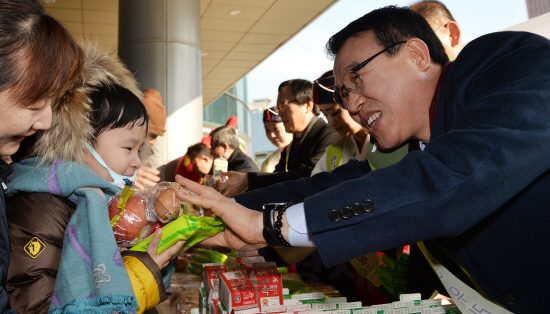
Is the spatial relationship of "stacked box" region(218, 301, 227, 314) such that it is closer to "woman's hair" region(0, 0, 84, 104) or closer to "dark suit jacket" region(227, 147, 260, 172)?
"woman's hair" region(0, 0, 84, 104)

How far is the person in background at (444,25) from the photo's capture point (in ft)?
7.90

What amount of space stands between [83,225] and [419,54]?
1.36 meters

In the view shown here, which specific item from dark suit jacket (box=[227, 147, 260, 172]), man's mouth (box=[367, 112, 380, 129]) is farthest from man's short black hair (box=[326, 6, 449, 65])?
dark suit jacket (box=[227, 147, 260, 172])

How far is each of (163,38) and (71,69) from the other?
416 cm

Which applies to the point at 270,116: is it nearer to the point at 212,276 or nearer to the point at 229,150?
the point at 229,150

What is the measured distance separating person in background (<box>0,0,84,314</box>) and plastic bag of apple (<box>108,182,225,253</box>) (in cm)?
35

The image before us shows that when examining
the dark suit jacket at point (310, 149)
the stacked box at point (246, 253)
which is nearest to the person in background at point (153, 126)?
the dark suit jacket at point (310, 149)

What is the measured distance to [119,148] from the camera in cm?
155

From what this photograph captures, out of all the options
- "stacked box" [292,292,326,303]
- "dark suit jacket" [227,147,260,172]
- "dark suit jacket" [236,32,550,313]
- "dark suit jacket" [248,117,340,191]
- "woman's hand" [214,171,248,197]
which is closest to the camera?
"dark suit jacket" [236,32,550,313]

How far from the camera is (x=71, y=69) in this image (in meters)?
1.22

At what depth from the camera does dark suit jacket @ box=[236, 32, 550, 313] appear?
960 millimetres

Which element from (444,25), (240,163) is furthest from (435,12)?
(240,163)

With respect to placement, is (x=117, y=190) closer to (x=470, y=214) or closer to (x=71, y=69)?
(x=71, y=69)

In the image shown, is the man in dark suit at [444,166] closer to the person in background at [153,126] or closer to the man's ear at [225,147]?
the person in background at [153,126]
